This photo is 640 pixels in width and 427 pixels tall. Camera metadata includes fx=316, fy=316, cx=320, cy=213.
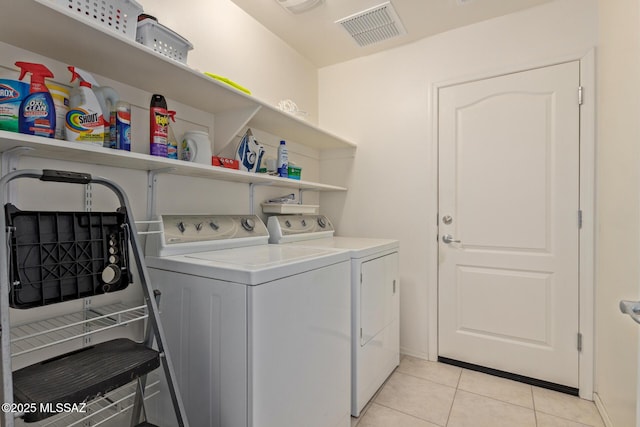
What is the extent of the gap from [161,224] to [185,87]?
2.17ft

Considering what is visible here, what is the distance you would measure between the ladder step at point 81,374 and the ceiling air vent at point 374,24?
2301mm

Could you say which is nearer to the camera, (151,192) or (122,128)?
(122,128)

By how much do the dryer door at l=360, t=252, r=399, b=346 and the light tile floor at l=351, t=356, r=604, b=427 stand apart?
1.38 feet

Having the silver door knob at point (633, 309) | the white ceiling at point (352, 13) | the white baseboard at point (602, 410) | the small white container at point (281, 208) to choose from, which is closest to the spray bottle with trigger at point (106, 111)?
the small white container at point (281, 208)

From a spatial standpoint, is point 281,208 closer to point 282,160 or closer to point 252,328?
point 282,160

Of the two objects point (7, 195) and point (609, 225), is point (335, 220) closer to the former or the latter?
point (609, 225)

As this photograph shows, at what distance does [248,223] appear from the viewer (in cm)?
193

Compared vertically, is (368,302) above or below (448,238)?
below

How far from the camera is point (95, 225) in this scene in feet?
3.42

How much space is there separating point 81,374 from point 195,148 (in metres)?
1.06

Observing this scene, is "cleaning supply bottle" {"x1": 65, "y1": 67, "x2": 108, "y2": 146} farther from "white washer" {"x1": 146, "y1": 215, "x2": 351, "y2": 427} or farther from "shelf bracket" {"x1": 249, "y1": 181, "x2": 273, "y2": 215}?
"shelf bracket" {"x1": 249, "y1": 181, "x2": 273, "y2": 215}

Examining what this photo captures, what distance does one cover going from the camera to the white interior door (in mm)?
2027

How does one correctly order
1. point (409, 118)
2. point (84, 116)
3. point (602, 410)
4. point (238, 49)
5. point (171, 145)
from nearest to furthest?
point (84, 116), point (171, 145), point (602, 410), point (238, 49), point (409, 118)

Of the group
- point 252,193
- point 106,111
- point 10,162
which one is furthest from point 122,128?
point 252,193
